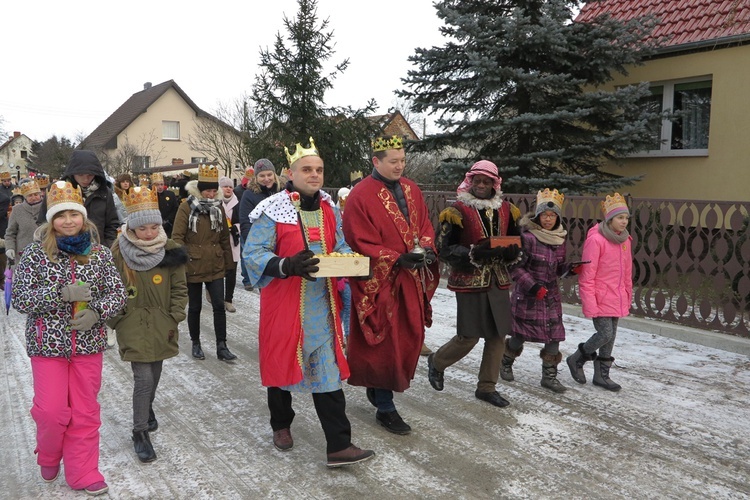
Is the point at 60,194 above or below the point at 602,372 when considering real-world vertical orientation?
above

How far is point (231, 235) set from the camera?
25.9ft

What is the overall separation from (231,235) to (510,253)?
4.17 m

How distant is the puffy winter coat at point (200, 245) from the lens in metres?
6.51

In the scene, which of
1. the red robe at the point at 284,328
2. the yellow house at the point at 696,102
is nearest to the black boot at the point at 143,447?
the red robe at the point at 284,328

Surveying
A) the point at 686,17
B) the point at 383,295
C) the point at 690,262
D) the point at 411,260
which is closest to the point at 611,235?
the point at 411,260

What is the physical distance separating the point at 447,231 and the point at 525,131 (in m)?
6.83

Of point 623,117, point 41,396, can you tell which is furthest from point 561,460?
point 623,117

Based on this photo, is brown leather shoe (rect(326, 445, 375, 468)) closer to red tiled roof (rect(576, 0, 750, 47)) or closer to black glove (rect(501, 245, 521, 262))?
black glove (rect(501, 245, 521, 262))

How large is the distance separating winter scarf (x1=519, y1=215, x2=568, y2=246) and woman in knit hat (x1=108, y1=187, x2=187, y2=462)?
3129mm

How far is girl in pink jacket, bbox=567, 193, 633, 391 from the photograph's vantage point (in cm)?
557

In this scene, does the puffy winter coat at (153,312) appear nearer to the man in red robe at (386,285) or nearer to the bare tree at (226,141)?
the man in red robe at (386,285)

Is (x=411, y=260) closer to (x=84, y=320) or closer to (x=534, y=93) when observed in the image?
(x=84, y=320)

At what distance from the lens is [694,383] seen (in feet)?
19.1

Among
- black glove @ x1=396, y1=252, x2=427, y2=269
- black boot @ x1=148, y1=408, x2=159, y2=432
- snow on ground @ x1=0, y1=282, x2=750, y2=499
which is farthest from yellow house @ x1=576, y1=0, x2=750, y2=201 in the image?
black boot @ x1=148, y1=408, x2=159, y2=432
